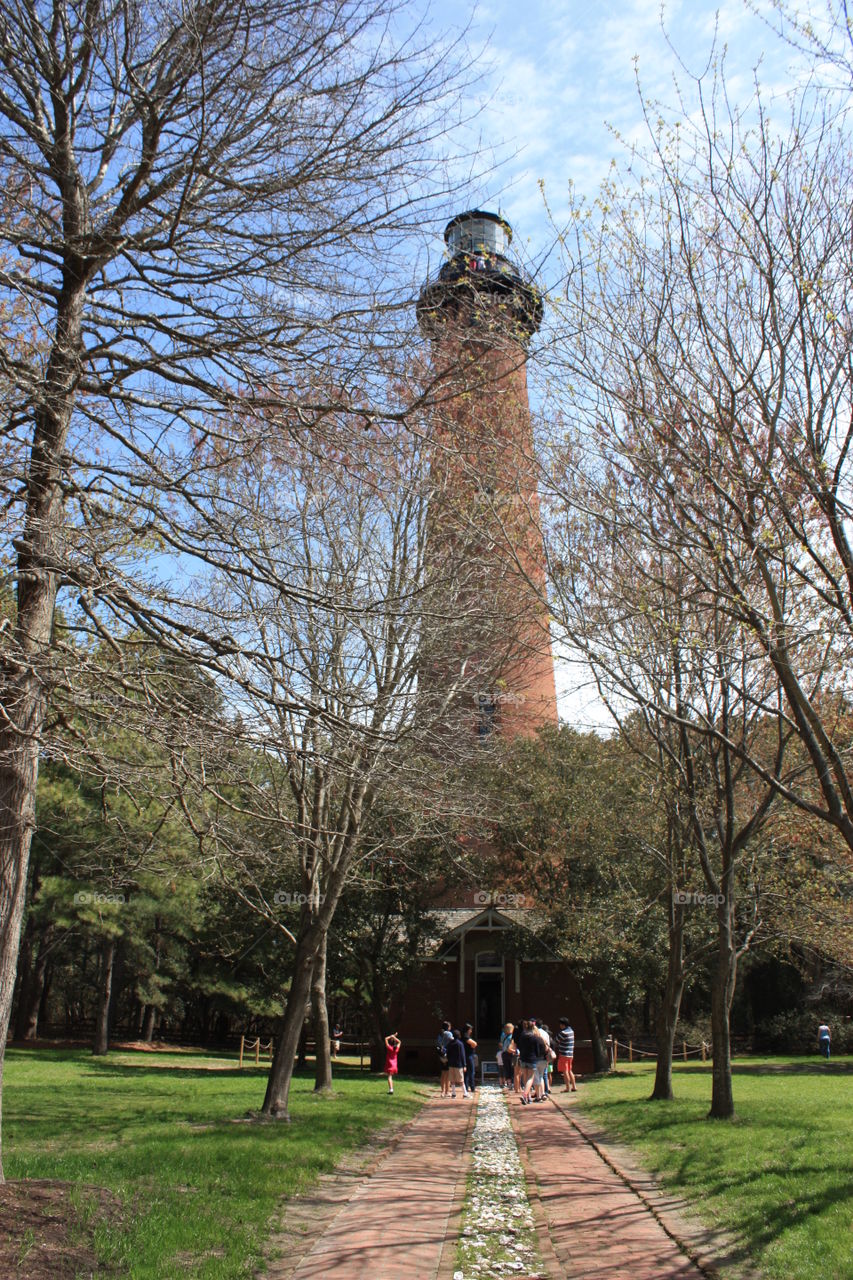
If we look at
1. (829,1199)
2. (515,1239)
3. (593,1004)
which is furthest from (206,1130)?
(593,1004)

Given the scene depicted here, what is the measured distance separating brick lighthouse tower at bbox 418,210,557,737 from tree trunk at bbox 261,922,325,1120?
3.94 meters

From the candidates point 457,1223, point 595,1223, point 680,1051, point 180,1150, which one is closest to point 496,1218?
point 457,1223

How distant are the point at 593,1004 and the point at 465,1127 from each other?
1290 cm

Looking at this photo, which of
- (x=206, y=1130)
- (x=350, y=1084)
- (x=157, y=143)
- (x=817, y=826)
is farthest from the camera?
(x=350, y=1084)

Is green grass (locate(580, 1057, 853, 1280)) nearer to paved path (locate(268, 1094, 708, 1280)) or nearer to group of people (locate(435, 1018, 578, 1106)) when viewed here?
paved path (locate(268, 1094, 708, 1280))

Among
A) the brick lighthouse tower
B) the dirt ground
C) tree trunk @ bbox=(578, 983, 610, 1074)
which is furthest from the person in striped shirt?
the dirt ground

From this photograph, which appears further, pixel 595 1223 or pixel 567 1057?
pixel 567 1057

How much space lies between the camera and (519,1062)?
20062mm

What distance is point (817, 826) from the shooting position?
14172mm

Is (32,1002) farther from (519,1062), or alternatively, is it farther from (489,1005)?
(519,1062)

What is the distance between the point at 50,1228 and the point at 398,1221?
9.51ft

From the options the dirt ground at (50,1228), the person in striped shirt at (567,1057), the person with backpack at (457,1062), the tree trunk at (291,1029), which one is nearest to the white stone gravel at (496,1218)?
the dirt ground at (50,1228)

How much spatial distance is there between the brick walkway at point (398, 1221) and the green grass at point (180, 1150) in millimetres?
498

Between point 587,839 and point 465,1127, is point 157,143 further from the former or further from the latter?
point 587,839
